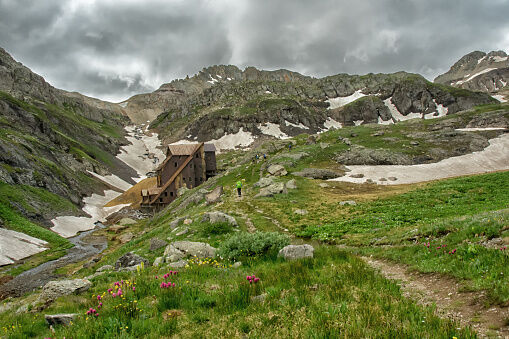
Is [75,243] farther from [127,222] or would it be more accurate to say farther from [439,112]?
[439,112]

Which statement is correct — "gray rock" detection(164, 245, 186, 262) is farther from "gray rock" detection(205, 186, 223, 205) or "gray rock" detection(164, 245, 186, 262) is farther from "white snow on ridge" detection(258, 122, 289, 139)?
"white snow on ridge" detection(258, 122, 289, 139)

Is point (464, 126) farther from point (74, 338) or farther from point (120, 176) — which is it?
point (120, 176)

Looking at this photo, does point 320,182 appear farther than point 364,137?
No

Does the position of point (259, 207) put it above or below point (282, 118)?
below

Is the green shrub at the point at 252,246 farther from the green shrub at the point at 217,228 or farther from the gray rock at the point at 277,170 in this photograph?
the gray rock at the point at 277,170

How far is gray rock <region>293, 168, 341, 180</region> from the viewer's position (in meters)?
49.3

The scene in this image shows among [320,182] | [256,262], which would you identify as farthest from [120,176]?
[256,262]

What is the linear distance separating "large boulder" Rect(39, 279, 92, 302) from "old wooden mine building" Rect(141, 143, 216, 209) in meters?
63.3

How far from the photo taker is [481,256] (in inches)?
320

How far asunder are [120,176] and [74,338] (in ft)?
476

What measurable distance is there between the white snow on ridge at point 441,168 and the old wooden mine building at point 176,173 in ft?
142

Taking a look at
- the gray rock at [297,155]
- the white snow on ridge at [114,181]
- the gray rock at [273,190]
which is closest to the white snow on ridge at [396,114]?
the gray rock at [297,155]

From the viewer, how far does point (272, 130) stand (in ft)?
562

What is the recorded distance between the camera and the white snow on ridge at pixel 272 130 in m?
167
